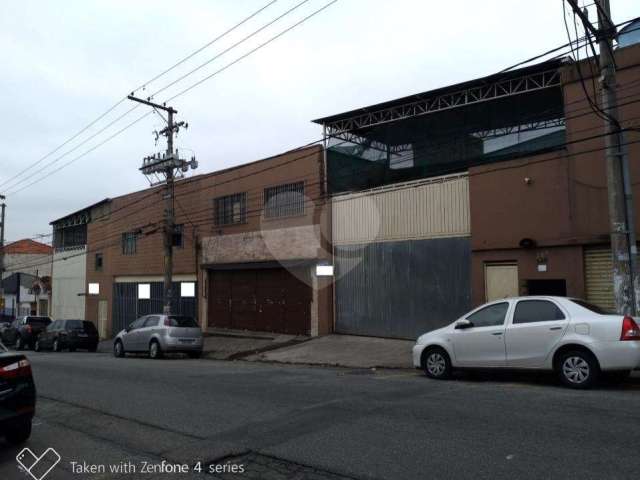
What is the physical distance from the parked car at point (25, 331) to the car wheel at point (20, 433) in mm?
24062

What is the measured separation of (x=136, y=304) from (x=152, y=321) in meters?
12.1

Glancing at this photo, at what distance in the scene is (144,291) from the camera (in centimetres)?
3088

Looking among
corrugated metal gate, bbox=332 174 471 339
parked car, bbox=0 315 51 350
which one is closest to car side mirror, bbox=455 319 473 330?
corrugated metal gate, bbox=332 174 471 339

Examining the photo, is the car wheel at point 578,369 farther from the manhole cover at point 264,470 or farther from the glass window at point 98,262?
the glass window at point 98,262

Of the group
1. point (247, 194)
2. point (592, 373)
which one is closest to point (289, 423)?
point (592, 373)

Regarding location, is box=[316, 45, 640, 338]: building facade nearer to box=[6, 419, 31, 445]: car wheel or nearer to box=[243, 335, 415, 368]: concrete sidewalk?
box=[243, 335, 415, 368]: concrete sidewalk

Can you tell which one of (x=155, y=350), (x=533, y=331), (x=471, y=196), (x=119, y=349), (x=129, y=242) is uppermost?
(x=129, y=242)

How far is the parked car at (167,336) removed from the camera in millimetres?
19047

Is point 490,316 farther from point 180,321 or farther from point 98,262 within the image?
point 98,262

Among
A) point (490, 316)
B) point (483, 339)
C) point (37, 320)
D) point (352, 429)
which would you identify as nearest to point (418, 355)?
point (483, 339)

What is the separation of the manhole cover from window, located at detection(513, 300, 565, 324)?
5.64m

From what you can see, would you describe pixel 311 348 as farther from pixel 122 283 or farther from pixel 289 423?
pixel 122 283

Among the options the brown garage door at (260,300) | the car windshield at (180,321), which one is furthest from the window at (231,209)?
the car windshield at (180,321)

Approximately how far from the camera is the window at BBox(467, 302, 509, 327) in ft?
33.2
